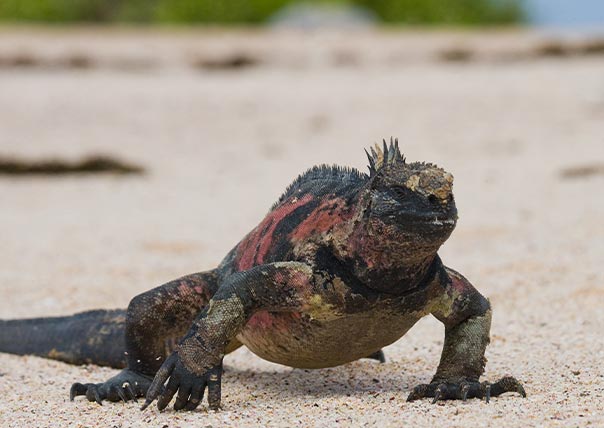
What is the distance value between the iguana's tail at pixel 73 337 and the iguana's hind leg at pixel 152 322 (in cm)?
74

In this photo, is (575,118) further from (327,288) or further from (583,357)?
(327,288)

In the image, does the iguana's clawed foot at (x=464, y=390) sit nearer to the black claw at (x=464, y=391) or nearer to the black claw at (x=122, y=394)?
the black claw at (x=464, y=391)

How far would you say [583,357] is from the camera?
5262 millimetres

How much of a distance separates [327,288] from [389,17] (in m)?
42.2

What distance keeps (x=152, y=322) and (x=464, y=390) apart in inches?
55.4

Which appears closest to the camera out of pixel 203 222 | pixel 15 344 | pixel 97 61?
pixel 15 344

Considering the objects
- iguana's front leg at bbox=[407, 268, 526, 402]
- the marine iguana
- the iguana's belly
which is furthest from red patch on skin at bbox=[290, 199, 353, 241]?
iguana's front leg at bbox=[407, 268, 526, 402]

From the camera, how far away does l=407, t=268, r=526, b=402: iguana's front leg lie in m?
4.52

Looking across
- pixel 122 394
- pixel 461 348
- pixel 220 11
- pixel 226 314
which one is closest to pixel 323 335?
pixel 226 314

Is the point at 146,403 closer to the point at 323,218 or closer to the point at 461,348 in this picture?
the point at 323,218

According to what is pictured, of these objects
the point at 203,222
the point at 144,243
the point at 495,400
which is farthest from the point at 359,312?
the point at 203,222

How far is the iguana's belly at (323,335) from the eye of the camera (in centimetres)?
437

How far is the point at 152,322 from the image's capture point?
16.2ft

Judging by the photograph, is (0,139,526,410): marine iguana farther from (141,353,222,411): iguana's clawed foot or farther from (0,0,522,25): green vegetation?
(0,0,522,25): green vegetation
